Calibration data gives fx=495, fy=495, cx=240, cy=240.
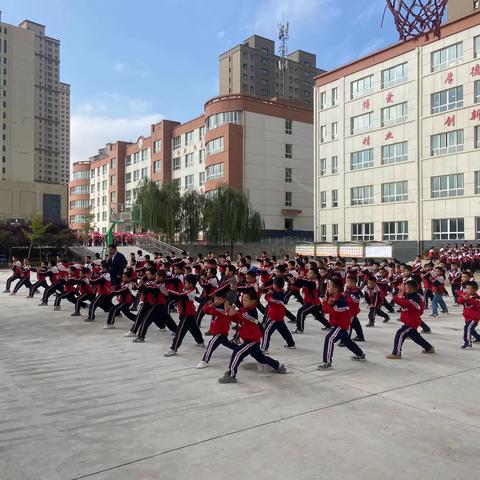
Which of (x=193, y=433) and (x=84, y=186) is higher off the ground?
(x=84, y=186)

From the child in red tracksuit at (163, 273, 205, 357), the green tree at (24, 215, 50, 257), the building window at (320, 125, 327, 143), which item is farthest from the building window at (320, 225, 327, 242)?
the child in red tracksuit at (163, 273, 205, 357)

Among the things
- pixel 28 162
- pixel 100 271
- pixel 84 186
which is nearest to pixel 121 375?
pixel 100 271

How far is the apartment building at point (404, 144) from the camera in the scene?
1331 inches

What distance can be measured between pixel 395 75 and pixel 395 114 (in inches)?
120

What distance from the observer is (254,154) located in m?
54.4

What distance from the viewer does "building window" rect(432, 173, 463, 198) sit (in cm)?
3450

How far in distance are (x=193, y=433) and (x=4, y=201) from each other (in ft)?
304

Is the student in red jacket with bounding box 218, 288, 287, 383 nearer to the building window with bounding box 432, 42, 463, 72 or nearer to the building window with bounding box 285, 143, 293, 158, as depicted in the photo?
the building window with bounding box 432, 42, 463, 72

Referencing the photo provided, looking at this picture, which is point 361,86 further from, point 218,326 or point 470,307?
point 218,326

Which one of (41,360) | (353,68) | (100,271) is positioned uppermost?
(353,68)

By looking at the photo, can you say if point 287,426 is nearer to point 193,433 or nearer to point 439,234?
point 193,433

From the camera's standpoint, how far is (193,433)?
189 inches

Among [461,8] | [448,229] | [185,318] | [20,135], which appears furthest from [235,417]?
[20,135]

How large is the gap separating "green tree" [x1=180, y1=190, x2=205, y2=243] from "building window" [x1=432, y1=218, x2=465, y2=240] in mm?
20878
